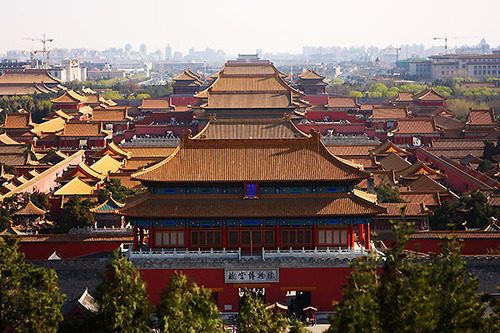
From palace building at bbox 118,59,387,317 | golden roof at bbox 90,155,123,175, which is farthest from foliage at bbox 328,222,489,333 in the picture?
golden roof at bbox 90,155,123,175

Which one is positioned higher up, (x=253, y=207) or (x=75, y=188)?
(x=253, y=207)

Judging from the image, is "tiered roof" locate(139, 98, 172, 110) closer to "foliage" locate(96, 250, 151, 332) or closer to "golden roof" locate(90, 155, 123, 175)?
"golden roof" locate(90, 155, 123, 175)

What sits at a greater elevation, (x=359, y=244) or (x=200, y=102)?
(x=200, y=102)

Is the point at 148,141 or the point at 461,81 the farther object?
the point at 461,81

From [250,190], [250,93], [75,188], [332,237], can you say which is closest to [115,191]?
[75,188]

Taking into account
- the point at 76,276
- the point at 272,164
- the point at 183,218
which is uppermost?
the point at 272,164

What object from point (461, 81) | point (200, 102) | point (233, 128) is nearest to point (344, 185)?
point (233, 128)

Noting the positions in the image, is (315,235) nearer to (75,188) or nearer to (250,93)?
(75,188)

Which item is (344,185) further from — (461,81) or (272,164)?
(461,81)
